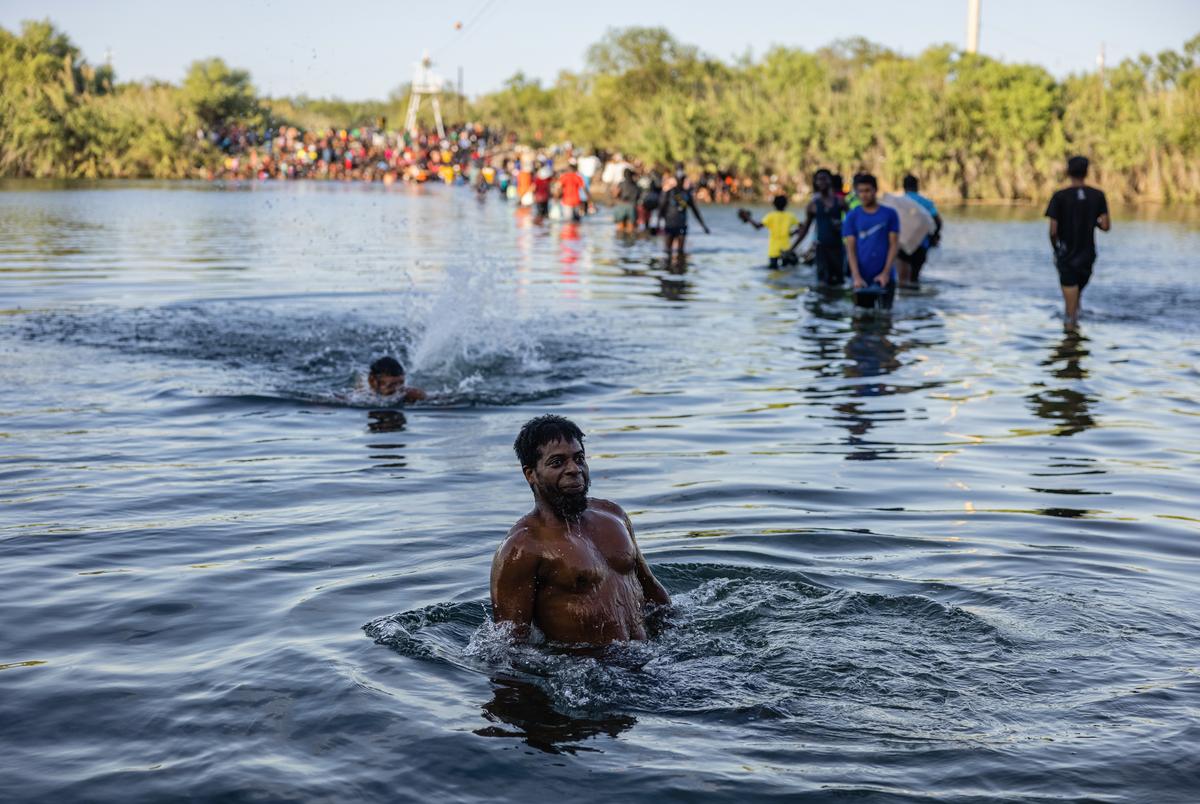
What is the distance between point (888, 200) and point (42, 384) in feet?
37.5

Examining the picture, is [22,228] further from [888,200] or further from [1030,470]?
[1030,470]

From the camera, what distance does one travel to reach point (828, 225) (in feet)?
67.7

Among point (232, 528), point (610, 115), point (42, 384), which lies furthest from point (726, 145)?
point (232, 528)

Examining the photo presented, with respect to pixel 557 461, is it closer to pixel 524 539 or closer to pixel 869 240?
pixel 524 539

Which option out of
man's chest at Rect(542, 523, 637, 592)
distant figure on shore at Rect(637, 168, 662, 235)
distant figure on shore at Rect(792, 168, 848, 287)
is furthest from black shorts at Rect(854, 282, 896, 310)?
distant figure on shore at Rect(637, 168, 662, 235)

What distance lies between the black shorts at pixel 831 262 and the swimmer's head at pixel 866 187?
515cm

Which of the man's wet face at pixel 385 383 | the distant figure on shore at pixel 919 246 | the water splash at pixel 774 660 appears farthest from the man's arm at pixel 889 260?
the water splash at pixel 774 660

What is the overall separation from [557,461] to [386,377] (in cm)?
652

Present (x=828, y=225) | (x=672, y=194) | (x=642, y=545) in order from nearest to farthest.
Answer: (x=642, y=545) → (x=828, y=225) → (x=672, y=194)

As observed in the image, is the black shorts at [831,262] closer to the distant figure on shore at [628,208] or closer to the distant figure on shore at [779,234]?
the distant figure on shore at [779,234]

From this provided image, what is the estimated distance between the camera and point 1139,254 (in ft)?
89.7

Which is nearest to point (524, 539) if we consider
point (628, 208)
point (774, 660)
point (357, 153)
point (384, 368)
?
point (774, 660)

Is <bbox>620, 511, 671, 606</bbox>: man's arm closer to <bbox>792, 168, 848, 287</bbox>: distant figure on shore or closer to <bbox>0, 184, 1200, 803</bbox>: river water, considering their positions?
<bbox>0, 184, 1200, 803</bbox>: river water

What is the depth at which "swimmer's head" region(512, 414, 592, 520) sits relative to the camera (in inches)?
209
